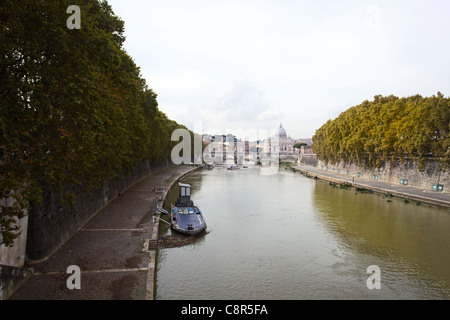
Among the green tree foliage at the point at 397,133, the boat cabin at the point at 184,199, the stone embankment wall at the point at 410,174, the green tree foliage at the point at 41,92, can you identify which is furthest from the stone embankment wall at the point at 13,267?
the stone embankment wall at the point at 410,174

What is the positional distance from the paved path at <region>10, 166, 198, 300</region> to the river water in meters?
1.44

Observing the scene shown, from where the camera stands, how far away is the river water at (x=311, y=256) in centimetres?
1327

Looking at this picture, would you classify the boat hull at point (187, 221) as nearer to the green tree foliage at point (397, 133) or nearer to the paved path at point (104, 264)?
the paved path at point (104, 264)

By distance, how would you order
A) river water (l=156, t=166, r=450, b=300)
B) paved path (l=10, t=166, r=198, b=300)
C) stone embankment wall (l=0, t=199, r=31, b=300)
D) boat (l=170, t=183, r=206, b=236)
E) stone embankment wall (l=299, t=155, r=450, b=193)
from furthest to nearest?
1. stone embankment wall (l=299, t=155, r=450, b=193)
2. boat (l=170, t=183, r=206, b=236)
3. river water (l=156, t=166, r=450, b=300)
4. paved path (l=10, t=166, r=198, b=300)
5. stone embankment wall (l=0, t=199, r=31, b=300)

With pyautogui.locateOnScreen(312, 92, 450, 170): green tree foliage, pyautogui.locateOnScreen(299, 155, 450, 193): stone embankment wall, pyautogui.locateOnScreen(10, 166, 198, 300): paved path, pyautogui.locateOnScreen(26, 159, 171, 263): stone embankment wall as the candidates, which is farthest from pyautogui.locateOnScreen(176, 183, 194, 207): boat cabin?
pyautogui.locateOnScreen(299, 155, 450, 193): stone embankment wall

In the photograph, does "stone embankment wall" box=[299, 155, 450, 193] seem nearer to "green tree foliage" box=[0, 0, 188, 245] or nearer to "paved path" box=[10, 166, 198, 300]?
"paved path" box=[10, 166, 198, 300]

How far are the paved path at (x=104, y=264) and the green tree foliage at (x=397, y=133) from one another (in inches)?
1412

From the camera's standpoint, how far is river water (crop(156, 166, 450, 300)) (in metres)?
13.3

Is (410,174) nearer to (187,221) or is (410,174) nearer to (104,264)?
(187,221)

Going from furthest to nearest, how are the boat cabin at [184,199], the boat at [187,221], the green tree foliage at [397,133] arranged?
1. the green tree foliage at [397,133]
2. the boat cabin at [184,199]
3. the boat at [187,221]

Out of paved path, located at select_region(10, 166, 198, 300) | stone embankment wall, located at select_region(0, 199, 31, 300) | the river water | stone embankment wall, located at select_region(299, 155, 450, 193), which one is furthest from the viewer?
stone embankment wall, located at select_region(299, 155, 450, 193)

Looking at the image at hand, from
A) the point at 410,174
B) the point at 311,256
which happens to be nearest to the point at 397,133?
the point at 410,174

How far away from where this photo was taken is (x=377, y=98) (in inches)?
2373
